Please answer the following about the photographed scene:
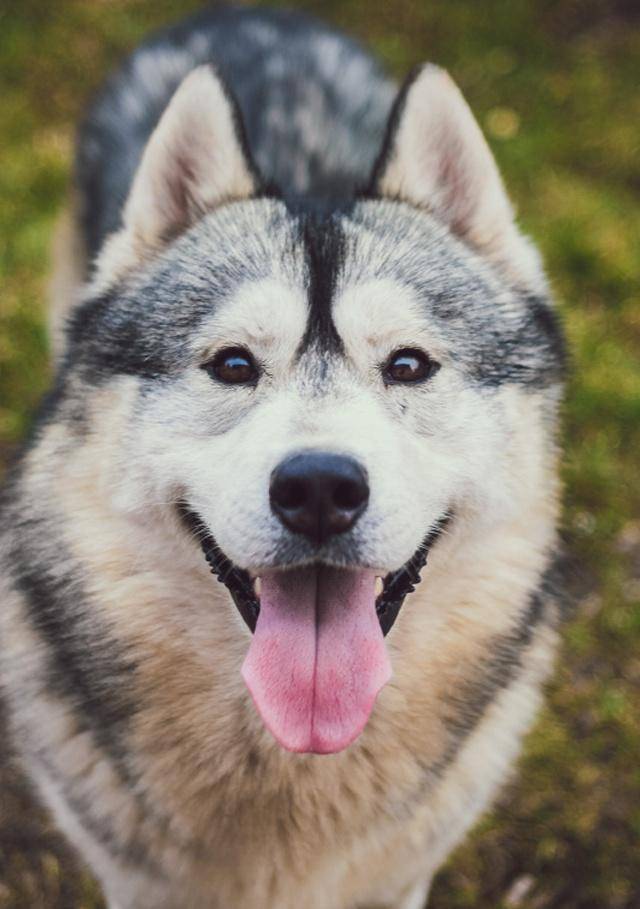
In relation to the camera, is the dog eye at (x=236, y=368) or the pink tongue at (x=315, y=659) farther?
the dog eye at (x=236, y=368)

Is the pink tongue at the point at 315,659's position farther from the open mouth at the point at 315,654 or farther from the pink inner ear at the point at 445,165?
the pink inner ear at the point at 445,165

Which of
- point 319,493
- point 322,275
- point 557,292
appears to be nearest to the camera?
point 319,493

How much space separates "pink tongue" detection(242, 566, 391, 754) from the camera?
7.81 feet

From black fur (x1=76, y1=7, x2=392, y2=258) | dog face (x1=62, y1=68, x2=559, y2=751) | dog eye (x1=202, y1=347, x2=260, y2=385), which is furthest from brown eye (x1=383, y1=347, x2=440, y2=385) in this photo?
black fur (x1=76, y1=7, x2=392, y2=258)

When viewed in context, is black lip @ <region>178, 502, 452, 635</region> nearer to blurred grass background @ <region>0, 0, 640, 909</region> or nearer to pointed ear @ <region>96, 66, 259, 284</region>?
pointed ear @ <region>96, 66, 259, 284</region>

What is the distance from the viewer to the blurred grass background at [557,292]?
3.73 metres

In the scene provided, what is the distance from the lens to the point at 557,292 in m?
5.94

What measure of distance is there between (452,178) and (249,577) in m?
1.47

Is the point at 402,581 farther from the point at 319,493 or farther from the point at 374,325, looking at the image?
the point at 374,325

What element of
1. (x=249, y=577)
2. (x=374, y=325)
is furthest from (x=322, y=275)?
(x=249, y=577)

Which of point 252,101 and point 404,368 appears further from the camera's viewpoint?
point 252,101

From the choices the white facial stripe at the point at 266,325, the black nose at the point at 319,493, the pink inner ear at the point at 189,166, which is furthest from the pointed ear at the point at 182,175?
the black nose at the point at 319,493

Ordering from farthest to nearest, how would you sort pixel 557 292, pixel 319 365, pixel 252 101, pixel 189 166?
pixel 557 292 < pixel 252 101 < pixel 189 166 < pixel 319 365

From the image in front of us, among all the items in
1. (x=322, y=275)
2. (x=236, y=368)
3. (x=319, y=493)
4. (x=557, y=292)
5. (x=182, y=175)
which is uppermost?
(x=557, y=292)
